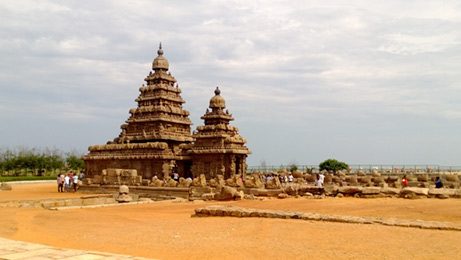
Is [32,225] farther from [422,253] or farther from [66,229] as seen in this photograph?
[422,253]

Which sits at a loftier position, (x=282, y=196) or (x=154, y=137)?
(x=154, y=137)

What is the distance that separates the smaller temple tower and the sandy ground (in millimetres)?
18747

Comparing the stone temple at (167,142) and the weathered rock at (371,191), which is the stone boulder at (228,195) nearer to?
the weathered rock at (371,191)

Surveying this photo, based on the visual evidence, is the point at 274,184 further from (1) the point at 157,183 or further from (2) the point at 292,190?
(1) the point at 157,183

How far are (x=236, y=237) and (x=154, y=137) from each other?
27.0 m

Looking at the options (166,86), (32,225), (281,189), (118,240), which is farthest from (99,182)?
(118,240)

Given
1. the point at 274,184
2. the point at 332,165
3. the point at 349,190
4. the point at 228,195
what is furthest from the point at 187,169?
the point at 349,190

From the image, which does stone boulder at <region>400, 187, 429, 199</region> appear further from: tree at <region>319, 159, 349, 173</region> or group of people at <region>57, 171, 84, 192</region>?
tree at <region>319, 159, 349, 173</region>

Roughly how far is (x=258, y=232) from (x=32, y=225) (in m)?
6.50

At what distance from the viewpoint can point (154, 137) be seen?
35.6 m

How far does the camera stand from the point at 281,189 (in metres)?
21.8

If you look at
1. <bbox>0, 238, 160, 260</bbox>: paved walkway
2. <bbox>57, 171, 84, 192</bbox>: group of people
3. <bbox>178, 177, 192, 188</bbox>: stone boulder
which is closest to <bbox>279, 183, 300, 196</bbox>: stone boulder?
<bbox>178, 177, 192, 188</bbox>: stone boulder

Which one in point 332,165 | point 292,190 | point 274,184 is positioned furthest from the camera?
point 332,165

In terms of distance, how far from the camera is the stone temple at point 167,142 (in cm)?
3278
